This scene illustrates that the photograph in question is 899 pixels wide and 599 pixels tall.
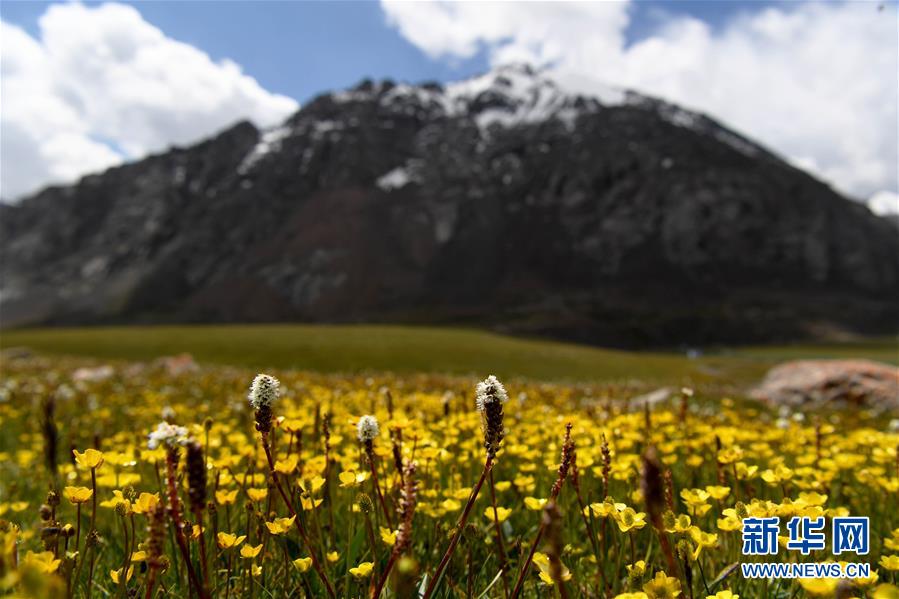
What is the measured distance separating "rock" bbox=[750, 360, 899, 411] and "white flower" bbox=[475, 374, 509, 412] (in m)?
20.1

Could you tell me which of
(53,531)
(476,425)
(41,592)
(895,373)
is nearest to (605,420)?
(476,425)

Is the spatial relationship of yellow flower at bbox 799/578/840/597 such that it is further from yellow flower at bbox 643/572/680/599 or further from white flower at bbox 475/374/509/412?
white flower at bbox 475/374/509/412

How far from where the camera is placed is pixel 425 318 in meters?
187

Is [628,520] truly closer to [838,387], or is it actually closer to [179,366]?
[838,387]

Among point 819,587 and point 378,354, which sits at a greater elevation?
point 819,587

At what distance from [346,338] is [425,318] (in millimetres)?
138509

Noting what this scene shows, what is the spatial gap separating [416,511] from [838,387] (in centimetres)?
2229

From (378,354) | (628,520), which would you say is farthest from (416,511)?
(378,354)

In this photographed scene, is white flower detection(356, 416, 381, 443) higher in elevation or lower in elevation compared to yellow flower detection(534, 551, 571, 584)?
higher

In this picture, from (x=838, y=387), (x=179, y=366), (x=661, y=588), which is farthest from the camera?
(x=179, y=366)

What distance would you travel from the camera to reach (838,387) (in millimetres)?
19922

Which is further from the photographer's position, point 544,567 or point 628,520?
point 628,520

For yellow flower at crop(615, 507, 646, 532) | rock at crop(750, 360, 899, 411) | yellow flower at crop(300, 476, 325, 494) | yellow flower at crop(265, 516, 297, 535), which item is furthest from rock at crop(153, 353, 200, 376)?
rock at crop(750, 360, 899, 411)

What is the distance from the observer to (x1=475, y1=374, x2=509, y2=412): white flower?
2.17m
